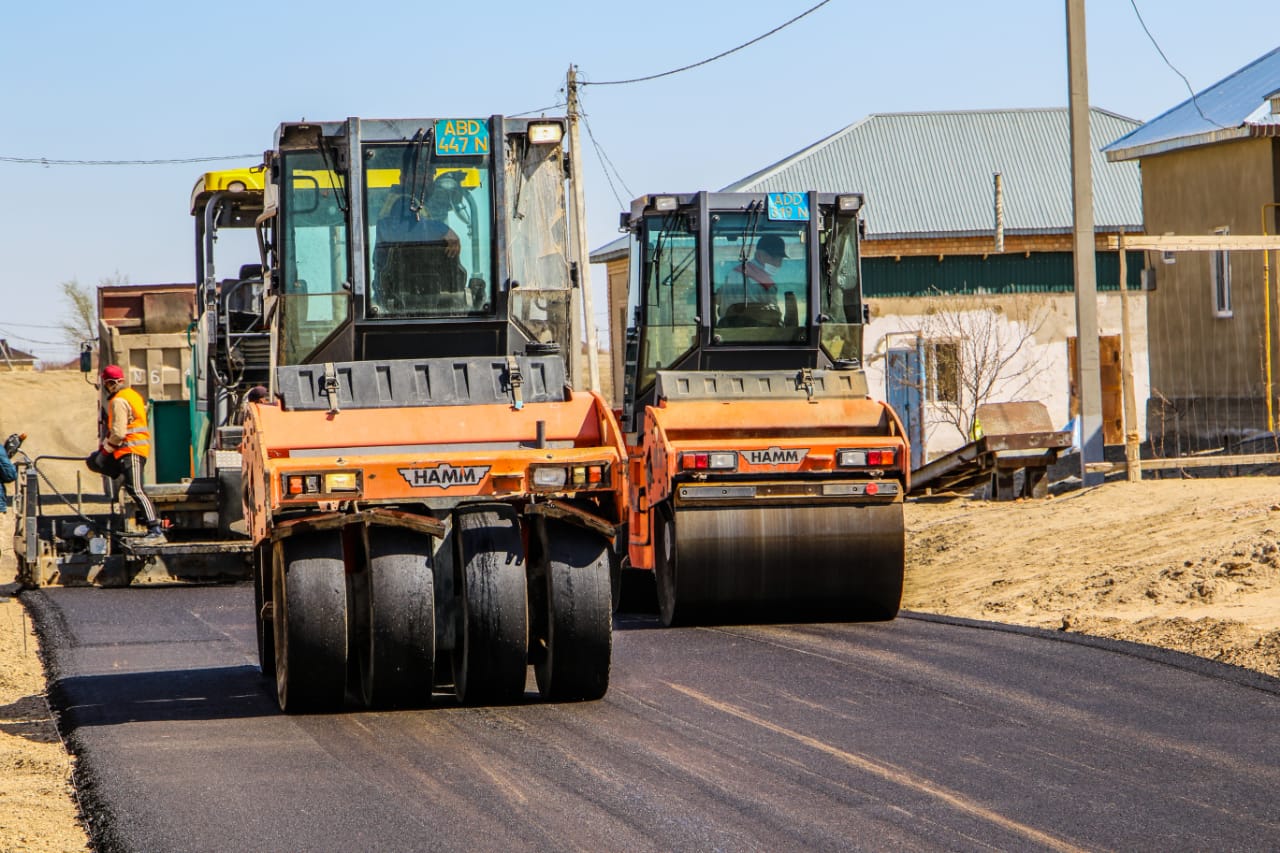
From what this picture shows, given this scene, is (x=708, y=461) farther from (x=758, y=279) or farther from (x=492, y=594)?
(x=492, y=594)

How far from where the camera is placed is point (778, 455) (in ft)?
40.9

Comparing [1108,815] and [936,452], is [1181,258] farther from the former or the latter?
[1108,815]

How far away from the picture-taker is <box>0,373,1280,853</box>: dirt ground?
8352 millimetres

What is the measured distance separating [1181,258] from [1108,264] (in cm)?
870

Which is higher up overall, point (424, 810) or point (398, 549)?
point (398, 549)

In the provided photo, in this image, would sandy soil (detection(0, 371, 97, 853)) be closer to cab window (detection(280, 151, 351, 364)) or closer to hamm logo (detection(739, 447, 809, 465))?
cab window (detection(280, 151, 351, 364))

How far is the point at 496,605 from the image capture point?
29.4 ft

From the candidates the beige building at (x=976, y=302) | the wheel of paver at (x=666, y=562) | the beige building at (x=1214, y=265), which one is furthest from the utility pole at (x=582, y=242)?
the wheel of paver at (x=666, y=562)

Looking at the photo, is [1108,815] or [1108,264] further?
[1108,264]

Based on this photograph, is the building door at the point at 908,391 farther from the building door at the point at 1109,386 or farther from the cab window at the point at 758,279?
the cab window at the point at 758,279

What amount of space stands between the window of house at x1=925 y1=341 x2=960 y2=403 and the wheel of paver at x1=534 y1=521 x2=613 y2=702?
2455 cm

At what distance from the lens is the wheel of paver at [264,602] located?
1004cm

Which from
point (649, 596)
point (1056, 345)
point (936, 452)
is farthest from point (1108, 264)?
point (649, 596)

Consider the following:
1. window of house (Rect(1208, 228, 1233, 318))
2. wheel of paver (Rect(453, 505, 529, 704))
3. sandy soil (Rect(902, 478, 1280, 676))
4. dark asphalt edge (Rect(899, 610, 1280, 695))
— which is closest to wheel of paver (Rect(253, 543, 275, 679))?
wheel of paver (Rect(453, 505, 529, 704))
